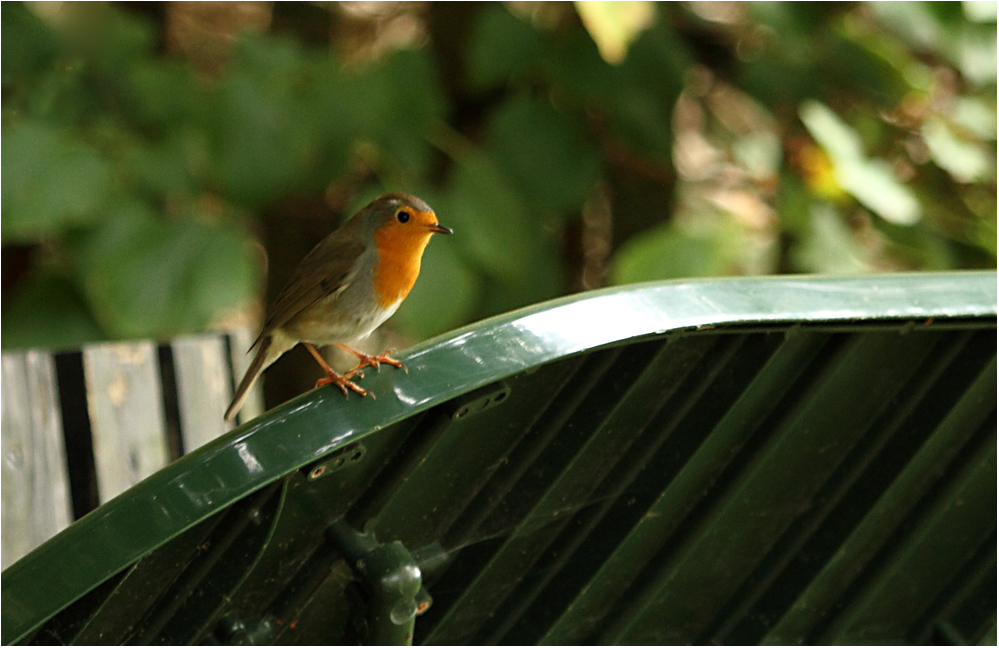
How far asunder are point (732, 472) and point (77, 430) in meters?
1.45

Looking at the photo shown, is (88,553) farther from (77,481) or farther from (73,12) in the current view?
(73,12)

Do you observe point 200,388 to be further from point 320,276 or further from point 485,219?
point 485,219

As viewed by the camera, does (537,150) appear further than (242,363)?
Yes

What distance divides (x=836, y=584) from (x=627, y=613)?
35 centimetres

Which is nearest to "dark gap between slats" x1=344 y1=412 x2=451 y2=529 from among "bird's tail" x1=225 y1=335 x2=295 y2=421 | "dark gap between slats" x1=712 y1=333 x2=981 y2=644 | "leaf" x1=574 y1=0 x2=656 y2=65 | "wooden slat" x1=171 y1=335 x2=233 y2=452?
"dark gap between slats" x1=712 y1=333 x2=981 y2=644

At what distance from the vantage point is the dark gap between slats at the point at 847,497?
131cm

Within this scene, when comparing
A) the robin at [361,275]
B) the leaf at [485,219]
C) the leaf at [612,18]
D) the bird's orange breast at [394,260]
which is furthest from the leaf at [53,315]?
the leaf at [612,18]

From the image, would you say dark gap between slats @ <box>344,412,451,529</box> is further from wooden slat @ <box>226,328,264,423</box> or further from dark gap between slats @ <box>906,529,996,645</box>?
wooden slat @ <box>226,328,264,423</box>

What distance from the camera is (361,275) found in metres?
1.71

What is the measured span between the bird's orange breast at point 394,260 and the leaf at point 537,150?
171 centimetres

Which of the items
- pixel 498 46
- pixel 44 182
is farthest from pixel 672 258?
pixel 44 182

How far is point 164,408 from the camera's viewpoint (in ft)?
7.36

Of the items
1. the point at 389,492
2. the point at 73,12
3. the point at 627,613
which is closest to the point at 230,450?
the point at 389,492

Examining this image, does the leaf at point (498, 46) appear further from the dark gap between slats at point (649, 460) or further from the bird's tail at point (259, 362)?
the dark gap between slats at point (649, 460)
